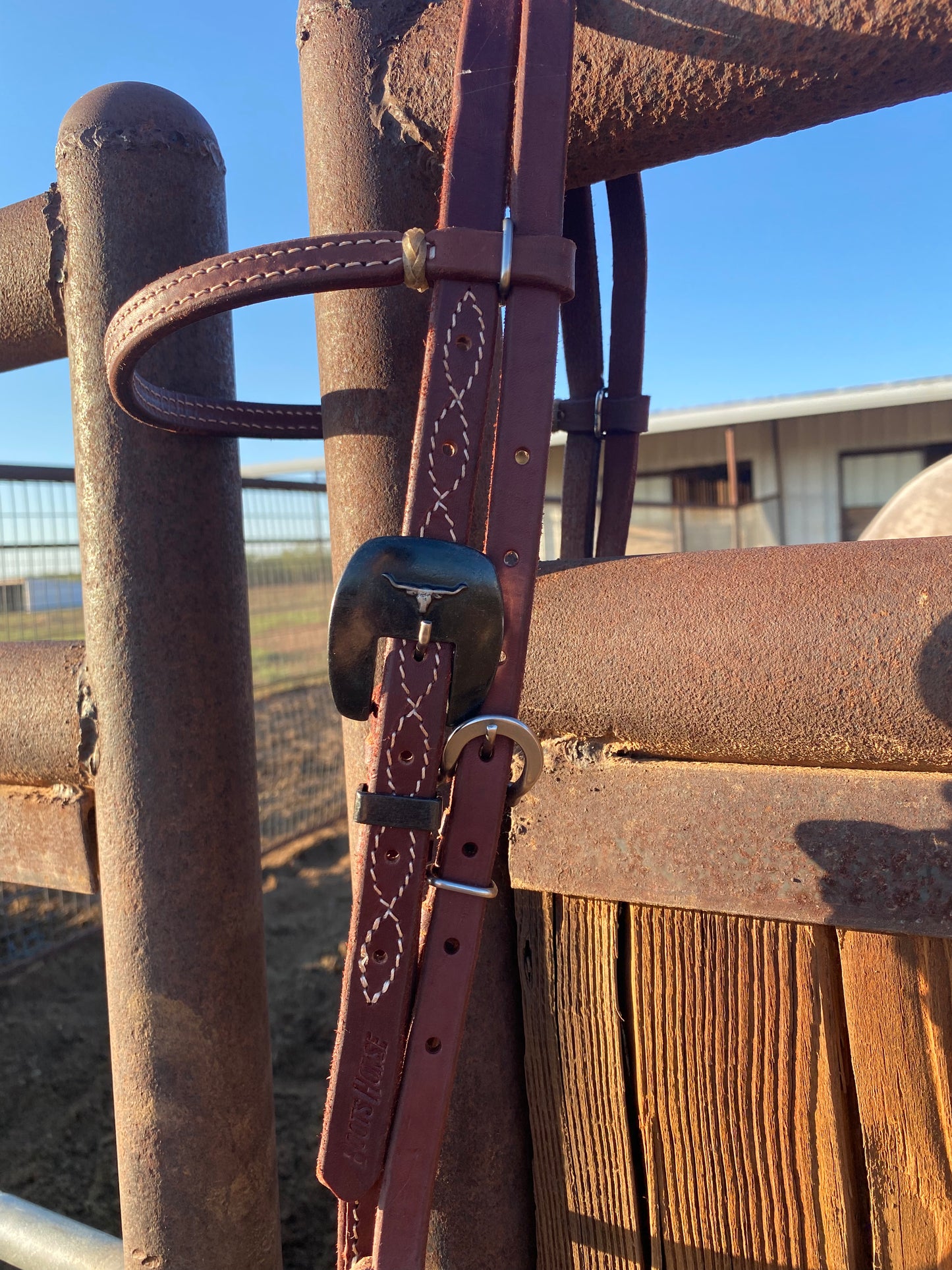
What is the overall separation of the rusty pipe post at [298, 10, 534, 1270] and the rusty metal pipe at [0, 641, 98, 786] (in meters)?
0.39

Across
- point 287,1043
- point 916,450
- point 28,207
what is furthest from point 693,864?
point 916,450

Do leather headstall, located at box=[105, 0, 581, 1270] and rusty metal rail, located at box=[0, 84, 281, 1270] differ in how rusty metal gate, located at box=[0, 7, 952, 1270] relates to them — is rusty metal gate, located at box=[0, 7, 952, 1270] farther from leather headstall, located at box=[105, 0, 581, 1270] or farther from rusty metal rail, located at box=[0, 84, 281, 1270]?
leather headstall, located at box=[105, 0, 581, 1270]

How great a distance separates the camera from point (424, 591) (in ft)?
2.22

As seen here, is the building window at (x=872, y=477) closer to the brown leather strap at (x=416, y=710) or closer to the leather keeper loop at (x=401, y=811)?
the brown leather strap at (x=416, y=710)

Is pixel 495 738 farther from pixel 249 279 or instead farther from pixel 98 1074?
pixel 98 1074

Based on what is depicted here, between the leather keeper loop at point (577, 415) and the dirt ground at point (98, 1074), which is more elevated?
the leather keeper loop at point (577, 415)

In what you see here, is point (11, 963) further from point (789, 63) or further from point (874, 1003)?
point (789, 63)

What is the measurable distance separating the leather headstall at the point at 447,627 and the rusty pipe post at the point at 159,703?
0.35 metres

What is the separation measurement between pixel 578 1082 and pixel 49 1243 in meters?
0.76

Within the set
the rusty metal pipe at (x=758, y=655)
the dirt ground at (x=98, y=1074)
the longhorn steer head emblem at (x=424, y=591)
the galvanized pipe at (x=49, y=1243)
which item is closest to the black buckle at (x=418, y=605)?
the longhorn steer head emblem at (x=424, y=591)

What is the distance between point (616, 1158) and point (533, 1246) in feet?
0.60

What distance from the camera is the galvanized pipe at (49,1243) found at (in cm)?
108

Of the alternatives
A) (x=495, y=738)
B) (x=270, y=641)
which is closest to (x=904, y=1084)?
(x=495, y=738)

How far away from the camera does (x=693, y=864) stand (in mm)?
800
